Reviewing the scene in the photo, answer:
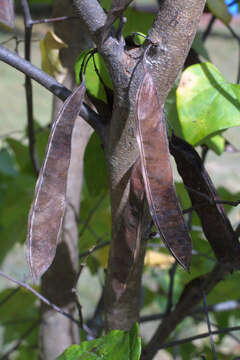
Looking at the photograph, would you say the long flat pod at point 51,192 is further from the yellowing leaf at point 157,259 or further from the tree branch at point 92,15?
the yellowing leaf at point 157,259

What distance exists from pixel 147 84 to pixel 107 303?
0.27 metres

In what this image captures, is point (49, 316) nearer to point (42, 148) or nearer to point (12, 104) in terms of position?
point (42, 148)

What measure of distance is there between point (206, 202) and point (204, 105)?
104mm

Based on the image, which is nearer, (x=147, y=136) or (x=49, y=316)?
(x=147, y=136)

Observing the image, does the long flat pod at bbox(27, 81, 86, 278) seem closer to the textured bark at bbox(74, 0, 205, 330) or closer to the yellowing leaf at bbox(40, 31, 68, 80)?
the textured bark at bbox(74, 0, 205, 330)

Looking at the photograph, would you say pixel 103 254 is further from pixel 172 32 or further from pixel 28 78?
pixel 172 32

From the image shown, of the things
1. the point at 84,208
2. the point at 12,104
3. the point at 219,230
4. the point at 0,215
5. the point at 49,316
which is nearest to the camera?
the point at 219,230

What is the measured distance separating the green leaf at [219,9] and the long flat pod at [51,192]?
274 millimetres

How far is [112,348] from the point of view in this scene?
1.47 ft

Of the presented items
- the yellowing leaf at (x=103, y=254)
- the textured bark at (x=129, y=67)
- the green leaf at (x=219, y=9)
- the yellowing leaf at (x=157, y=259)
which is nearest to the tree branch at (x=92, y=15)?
the textured bark at (x=129, y=67)

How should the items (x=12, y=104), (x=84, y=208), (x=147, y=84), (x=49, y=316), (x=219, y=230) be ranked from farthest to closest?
(x=12, y=104) < (x=84, y=208) < (x=49, y=316) < (x=219, y=230) < (x=147, y=84)

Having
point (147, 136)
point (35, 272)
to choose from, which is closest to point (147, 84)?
point (147, 136)

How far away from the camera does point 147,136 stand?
386 mm

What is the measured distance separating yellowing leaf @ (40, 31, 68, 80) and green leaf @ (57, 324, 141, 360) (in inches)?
16.3
